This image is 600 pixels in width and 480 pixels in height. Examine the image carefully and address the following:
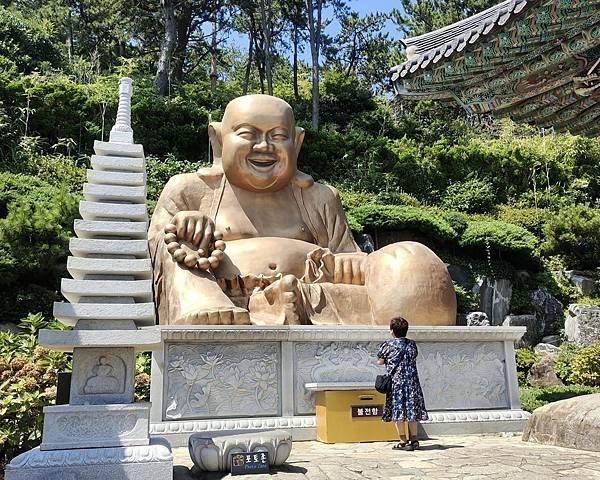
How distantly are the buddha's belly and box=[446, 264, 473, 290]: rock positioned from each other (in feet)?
27.7

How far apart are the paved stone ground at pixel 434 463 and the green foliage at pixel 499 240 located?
989cm

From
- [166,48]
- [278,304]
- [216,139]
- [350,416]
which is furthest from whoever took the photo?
[166,48]

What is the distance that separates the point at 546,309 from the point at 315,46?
46.5 feet

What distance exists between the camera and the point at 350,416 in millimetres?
4898

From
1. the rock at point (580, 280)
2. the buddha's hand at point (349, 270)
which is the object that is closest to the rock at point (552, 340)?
the rock at point (580, 280)

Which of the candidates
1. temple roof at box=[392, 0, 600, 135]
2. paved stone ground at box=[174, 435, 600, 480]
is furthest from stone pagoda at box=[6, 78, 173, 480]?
temple roof at box=[392, 0, 600, 135]

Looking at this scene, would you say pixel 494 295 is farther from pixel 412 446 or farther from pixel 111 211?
pixel 111 211

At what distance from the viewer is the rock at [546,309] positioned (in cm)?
1356

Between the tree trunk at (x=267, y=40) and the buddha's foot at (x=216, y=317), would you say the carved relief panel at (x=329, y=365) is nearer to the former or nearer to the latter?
the buddha's foot at (x=216, y=317)

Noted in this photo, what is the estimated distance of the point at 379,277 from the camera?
592 centimetres

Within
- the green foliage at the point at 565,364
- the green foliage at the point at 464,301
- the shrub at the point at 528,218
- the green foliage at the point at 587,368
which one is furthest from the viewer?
the shrub at the point at 528,218

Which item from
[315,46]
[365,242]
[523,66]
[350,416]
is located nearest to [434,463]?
[350,416]

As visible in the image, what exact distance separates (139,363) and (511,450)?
16.4 ft

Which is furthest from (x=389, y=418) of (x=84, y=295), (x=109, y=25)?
(x=109, y=25)
